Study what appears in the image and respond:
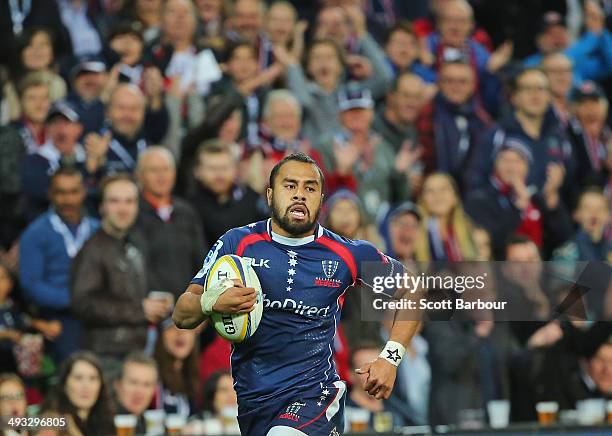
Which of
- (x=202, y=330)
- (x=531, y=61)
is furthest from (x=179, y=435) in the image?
(x=531, y=61)

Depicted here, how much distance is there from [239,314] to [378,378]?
2.43 feet

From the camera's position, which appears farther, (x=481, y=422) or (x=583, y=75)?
(x=583, y=75)

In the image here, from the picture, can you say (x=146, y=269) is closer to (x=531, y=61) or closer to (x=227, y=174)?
(x=227, y=174)

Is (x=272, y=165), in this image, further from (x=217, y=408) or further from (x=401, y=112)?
(x=217, y=408)

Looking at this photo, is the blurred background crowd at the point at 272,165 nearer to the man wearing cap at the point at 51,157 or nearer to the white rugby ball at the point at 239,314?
the man wearing cap at the point at 51,157

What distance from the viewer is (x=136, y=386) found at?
9.94m

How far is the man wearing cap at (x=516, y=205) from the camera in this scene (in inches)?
498

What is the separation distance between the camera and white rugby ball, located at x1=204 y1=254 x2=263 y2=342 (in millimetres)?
6352

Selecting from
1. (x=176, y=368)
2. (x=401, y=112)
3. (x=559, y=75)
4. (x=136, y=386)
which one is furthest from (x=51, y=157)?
(x=559, y=75)

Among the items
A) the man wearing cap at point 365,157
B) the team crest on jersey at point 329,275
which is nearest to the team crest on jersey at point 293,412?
the team crest on jersey at point 329,275

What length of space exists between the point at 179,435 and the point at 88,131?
3.16 meters

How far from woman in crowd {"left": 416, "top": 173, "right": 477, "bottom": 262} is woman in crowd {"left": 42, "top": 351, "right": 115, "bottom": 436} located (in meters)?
3.52

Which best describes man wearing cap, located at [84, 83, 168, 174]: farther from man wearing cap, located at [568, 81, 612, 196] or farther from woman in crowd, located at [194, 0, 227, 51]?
man wearing cap, located at [568, 81, 612, 196]

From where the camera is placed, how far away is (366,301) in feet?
32.5
